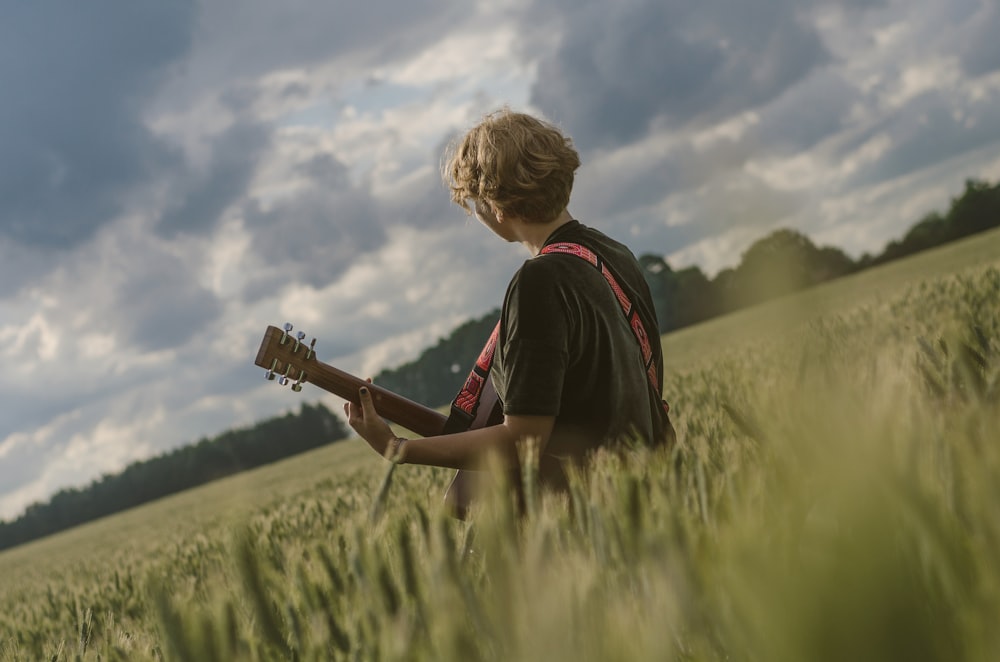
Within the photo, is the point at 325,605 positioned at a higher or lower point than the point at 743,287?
lower

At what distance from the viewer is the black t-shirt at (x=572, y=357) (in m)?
2.41

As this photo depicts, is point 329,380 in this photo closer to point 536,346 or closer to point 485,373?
point 485,373

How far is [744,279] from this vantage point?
0.55 meters

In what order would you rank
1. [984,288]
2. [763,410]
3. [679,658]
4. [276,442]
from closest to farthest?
1. [679,658]
2. [763,410]
3. [984,288]
4. [276,442]

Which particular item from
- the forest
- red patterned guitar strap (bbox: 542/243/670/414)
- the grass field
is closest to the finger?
red patterned guitar strap (bbox: 542/243/670/414)

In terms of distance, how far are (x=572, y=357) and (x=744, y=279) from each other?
2045 millimetres

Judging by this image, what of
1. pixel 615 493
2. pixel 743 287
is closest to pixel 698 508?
pixel 615 493

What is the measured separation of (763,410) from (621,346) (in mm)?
1866

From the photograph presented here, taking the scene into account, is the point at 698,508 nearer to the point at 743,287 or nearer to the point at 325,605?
the point at 325,605

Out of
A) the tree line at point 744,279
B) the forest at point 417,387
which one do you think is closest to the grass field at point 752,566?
the tree line at point 744,279

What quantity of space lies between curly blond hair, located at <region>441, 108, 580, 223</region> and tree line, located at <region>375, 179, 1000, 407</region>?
637mm

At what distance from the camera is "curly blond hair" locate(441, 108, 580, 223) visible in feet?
9.48

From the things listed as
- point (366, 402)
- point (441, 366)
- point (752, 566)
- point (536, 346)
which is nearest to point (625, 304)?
point (536, 346)

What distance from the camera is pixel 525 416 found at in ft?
7.88
